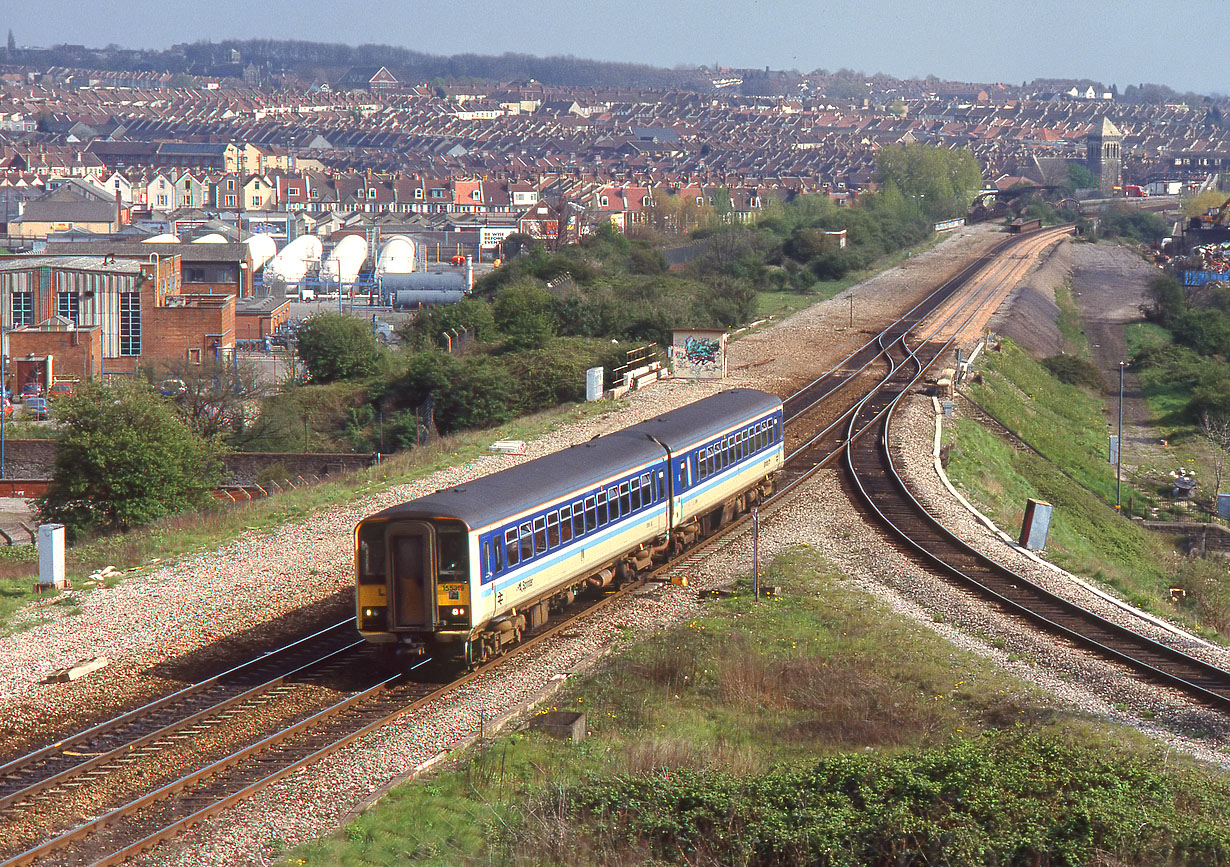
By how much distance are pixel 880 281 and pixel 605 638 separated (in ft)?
182

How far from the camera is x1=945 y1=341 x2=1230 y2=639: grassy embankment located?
81.3ft

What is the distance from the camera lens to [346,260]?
106 metres

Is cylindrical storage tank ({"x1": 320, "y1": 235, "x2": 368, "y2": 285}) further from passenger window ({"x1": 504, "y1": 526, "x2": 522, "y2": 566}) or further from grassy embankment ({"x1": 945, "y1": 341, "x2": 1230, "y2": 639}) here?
passenger window ({"x1": 504, "y1": 526, "x2": 522, "y2": 566})

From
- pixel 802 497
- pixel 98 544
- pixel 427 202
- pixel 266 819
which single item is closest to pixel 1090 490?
pixel 802 497

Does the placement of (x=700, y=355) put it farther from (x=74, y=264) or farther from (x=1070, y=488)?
(x=74, y=264)

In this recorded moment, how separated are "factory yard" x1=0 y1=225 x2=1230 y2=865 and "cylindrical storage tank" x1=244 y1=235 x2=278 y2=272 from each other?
8434cm

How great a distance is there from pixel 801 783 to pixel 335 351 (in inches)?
1571

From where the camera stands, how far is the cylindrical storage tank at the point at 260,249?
10838cm

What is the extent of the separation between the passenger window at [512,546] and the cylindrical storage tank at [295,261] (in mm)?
85679

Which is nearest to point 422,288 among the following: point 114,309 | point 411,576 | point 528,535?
point 114,309

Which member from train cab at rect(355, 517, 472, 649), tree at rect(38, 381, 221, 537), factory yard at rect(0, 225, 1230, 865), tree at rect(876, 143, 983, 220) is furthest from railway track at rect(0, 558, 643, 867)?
tree at rect(876, 143, 983, 220)

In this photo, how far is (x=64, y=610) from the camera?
61.2 ft

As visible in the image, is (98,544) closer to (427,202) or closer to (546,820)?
(546,820)

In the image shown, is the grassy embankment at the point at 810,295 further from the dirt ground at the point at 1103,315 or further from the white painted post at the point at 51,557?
the white painted post at the point at 51,557
